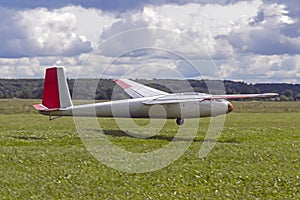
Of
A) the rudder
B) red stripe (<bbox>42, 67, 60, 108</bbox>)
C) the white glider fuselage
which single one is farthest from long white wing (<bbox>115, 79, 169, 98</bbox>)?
red stripe (<bbox>42, 67, 60, 108</bbox>)

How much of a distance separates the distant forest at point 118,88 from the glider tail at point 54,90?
2.38 feet

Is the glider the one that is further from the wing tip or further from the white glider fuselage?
the wing tip

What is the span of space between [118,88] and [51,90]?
12.6m

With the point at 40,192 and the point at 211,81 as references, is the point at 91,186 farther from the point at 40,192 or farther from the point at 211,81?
the point at 211,81

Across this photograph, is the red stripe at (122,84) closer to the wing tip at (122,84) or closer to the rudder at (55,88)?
the wing tip at (122,84)

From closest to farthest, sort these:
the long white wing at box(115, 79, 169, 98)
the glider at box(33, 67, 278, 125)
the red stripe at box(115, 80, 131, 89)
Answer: the glider at box(33, 67, 278, 125) < the long white wing at box(115, 79, 169, 98) < the red stripe at box(115, 80, 131, 89)

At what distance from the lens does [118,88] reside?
39.9 meters

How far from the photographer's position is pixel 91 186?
14117mm

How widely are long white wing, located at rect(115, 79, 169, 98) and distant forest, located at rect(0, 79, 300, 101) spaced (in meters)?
0.39

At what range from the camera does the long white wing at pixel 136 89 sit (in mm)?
35844

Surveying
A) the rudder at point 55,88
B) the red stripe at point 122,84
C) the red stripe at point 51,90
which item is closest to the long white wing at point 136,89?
the red stripe at point 122,84

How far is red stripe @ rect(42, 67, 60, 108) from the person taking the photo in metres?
27.5

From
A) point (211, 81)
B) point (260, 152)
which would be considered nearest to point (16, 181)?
point (260, 152)

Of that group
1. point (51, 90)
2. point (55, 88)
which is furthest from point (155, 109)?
point (51, 90)
